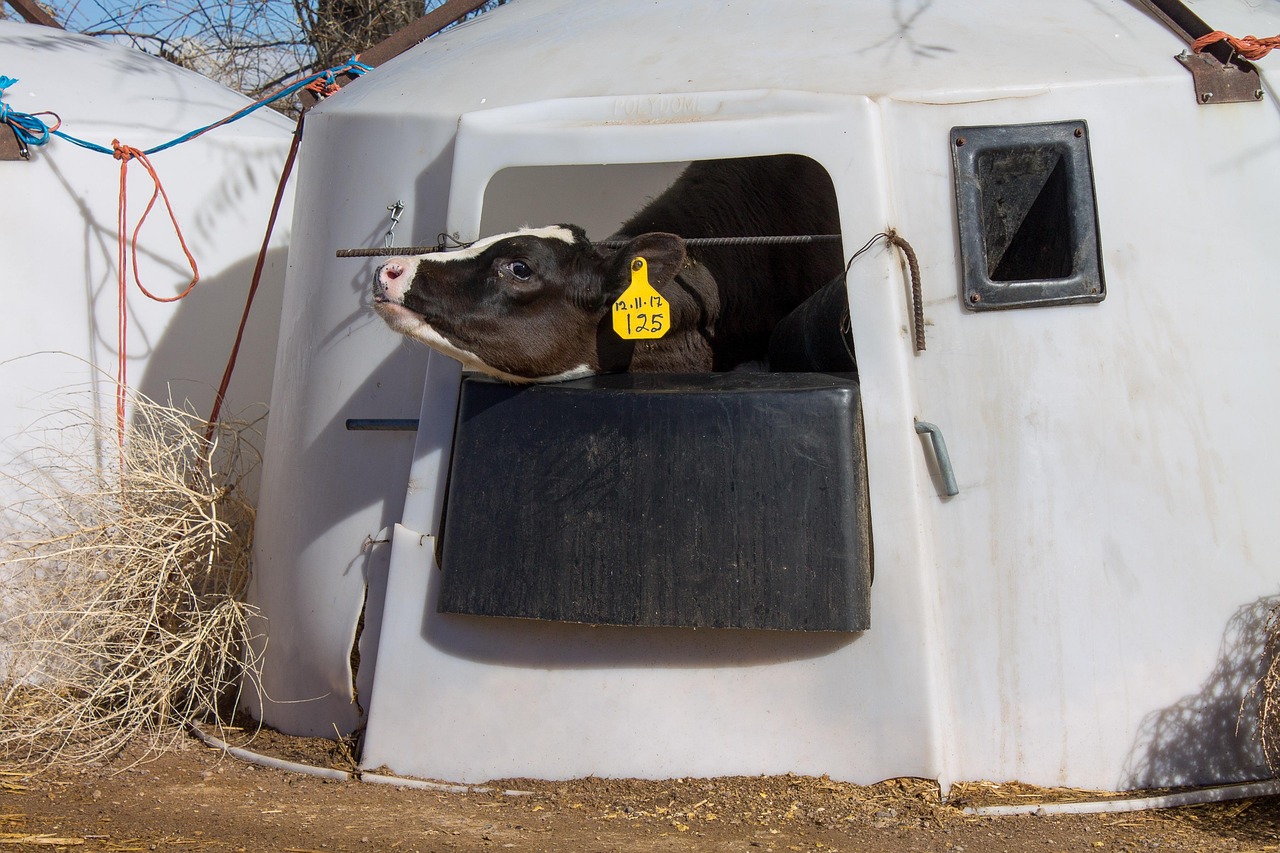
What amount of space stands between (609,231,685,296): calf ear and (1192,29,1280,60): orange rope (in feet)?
5.65

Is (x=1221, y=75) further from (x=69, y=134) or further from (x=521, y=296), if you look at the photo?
(x=69, y=134)

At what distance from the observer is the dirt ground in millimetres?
3246

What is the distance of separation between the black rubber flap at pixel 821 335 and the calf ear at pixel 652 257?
0.55 meters

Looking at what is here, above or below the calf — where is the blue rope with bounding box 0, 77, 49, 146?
above

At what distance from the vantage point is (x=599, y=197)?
22.1ft

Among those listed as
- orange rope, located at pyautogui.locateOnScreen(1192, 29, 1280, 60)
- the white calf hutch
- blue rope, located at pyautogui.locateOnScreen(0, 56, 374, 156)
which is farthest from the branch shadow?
blue rope, located at pyautogui.locateOnScreen(0, 56, 374, 156)

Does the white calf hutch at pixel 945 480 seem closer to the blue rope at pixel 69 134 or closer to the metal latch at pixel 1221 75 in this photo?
the metal latch at pixel 1221 75

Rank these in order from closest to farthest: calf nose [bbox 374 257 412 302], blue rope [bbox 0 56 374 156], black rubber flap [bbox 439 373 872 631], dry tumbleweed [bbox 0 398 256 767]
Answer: black rubber flap [bbox 439 373 872 631]
calf nose [bbox 374 257 412 302]
dry tumbleweed [bbox 0 398 256 767]
blue rope [bbox 0 56 374 156]

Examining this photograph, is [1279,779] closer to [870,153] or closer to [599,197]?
[870,153]

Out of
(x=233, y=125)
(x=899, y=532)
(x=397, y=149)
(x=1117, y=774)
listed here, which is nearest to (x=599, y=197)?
(x=233, y=125)

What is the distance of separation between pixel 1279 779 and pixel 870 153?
2.16 metres

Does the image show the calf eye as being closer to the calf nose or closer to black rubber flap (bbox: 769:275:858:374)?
the calf nose

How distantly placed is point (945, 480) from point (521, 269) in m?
1.50

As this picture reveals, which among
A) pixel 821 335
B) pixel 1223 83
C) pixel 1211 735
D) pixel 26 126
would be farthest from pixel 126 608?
pixel 1223 83
